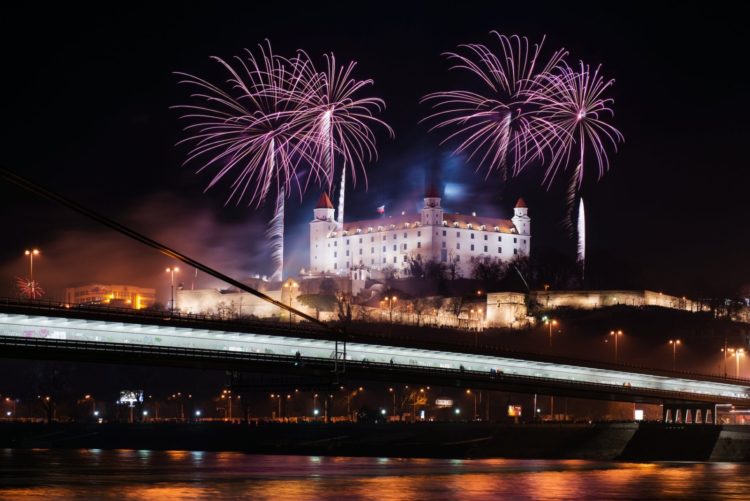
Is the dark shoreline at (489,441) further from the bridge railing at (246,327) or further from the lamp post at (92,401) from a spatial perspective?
the lamp post at (92,401)

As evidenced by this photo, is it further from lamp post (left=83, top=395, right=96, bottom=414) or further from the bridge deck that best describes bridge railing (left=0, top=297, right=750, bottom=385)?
lamp post (left=83, top=395, right=96, bottom=414)

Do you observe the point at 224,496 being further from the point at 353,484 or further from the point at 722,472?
the point at 722,472

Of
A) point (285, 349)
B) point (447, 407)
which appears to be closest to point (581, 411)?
point (447, 407)

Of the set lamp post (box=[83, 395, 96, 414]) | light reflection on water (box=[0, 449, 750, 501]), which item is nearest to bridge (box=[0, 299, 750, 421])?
light reflection on water (box=[0, 449, 750, 501])

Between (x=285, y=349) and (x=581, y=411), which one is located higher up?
(x=285, y=349)

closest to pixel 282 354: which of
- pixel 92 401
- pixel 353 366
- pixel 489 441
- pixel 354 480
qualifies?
pixel 353 366

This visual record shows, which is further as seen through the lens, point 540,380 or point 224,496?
point 540,380
